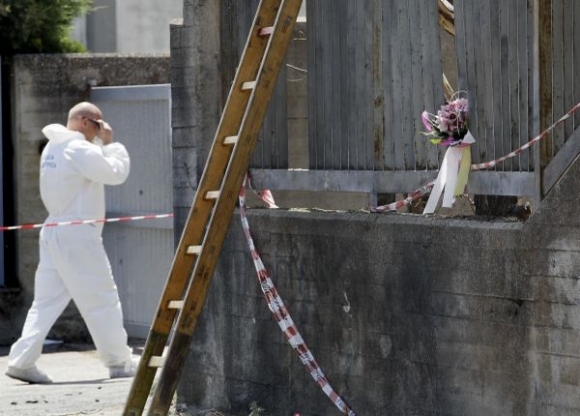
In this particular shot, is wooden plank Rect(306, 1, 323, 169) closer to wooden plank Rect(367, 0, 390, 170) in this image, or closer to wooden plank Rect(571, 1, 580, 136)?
wooden plank Rect(367, 0, 390, 170)

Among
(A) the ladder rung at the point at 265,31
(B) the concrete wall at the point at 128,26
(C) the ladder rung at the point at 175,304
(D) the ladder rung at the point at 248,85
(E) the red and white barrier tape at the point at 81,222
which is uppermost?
(B) the concrete wall at the point at 128,26

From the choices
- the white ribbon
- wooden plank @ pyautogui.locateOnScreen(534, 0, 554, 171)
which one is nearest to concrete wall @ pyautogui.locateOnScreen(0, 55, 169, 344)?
the white ribbon

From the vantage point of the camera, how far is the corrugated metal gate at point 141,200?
1258cm

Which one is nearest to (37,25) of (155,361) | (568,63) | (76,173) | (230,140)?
(76,173)

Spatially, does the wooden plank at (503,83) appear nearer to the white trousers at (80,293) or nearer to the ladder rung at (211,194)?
the ladder rung at (211,194)

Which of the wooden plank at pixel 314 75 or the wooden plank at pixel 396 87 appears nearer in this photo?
the wooden plank at pixel 396 87

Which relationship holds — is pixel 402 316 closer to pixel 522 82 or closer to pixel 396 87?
pixel 396 87

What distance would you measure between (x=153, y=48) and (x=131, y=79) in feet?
26.3

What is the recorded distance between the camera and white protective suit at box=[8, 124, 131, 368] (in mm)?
10914

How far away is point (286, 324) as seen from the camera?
26.1 feet

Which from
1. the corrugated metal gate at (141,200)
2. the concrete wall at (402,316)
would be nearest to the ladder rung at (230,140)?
the concrete wall at (402,316)

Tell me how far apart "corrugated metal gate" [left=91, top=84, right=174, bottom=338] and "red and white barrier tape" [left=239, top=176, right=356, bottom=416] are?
4.22 meters

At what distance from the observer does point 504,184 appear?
686 centimetres

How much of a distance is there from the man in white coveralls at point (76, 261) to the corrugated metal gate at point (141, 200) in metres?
1.43
